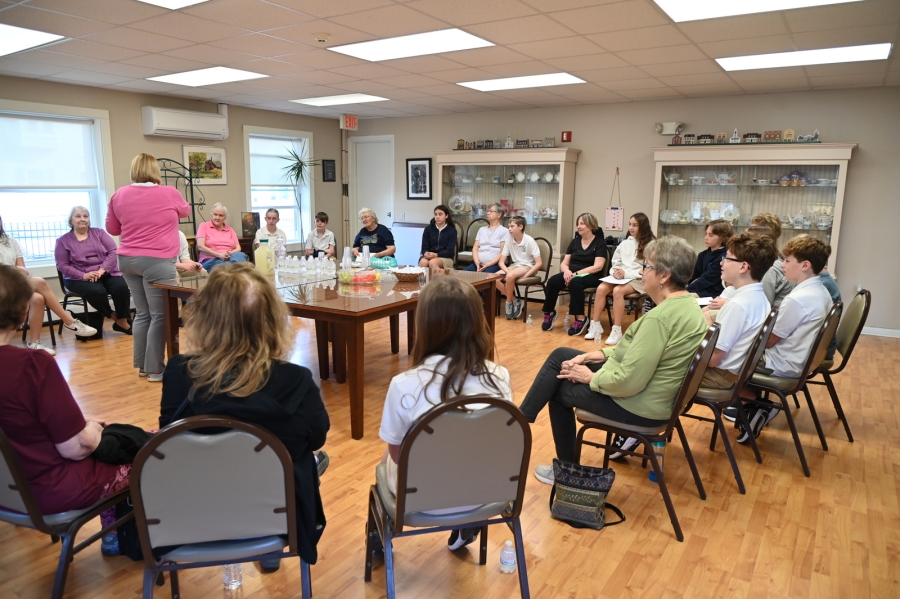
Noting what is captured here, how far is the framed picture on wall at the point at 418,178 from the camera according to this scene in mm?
8312

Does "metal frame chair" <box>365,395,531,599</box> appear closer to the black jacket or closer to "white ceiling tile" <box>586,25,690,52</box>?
the black jacket

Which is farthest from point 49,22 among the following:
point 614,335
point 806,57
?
point 806,57

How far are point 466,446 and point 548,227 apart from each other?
6.14 metres

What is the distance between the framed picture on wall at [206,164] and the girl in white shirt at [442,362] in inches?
243

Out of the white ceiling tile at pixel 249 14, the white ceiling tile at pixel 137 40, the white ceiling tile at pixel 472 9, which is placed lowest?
the white ceiling tile at pixel 137 40

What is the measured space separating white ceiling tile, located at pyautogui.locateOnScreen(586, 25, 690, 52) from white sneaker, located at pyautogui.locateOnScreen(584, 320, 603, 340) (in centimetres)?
253

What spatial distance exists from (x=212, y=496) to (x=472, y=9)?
3022mm

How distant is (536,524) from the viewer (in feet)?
8.00

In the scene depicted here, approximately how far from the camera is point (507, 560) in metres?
2.13

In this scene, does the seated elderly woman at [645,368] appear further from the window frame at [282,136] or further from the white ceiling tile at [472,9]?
the window frame at [282,136]

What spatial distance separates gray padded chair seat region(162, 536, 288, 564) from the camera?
4.98 feet

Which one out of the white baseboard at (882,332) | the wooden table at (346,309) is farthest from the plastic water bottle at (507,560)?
the white baseboard at (882,332)

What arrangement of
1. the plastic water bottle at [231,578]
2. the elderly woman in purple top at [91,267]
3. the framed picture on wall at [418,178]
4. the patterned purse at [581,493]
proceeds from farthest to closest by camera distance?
1. the framed picture on wall at [418,178]
2. the elderly woman in purple top at [91,267]
3. the patterned purse at [581,493]
4. the plastic water bottle at [231,578]

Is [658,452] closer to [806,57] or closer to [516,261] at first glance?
[806,57]
